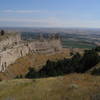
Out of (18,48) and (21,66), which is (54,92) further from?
(18,48)

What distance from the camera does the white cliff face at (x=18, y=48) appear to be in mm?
48062

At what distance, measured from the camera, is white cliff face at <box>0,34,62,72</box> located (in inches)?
1892

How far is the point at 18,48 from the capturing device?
59062 millimetres

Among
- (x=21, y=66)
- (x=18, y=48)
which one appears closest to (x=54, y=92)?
(x=21, y=66)

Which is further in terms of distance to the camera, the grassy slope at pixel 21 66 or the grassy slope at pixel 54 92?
the grassy slope at pixel 21 66

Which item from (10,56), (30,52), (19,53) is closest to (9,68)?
(10,56)

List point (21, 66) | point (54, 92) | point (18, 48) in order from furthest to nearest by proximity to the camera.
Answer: point (18, 48), point (21, 66), point (54, 92)

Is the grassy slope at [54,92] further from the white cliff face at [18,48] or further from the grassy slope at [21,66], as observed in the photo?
the white cliff face at [18,48]

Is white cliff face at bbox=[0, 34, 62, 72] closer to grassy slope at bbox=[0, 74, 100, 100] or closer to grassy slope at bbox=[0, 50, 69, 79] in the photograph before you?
grassy slope at bbox=[0, 50, 69, 79]

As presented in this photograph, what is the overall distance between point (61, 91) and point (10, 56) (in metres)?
41.5

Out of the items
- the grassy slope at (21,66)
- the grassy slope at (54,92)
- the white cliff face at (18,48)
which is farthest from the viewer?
the white cliff face at (18,48)

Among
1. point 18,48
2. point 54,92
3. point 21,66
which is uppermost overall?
point 54,92

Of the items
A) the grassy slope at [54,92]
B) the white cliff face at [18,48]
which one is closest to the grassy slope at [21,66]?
the white cliff face at [18,48]

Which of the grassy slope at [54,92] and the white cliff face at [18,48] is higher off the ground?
the grassy slope at [54,92]
